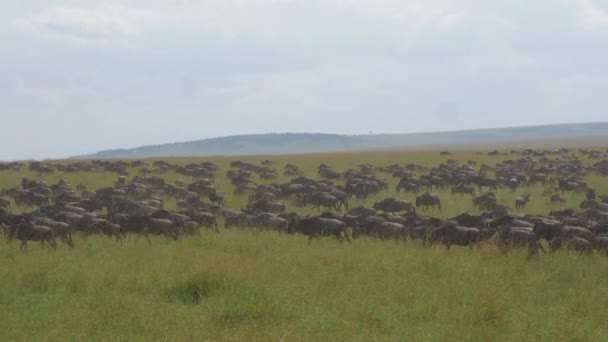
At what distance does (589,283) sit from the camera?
11.7m

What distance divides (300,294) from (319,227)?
18.7 ft

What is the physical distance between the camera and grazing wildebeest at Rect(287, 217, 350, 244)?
53.8ft

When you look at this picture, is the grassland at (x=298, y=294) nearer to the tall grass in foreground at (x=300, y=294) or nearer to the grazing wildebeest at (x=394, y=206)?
the tall grass in foreground at (x=300, y=294)

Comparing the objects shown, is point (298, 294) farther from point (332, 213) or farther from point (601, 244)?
point (601, 244)

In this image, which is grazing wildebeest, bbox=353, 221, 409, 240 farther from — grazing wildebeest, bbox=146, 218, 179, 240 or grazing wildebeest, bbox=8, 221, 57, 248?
grazing wildebeest, bbox=8, 221, 57, 248

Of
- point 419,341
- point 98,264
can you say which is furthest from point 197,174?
point 419,341

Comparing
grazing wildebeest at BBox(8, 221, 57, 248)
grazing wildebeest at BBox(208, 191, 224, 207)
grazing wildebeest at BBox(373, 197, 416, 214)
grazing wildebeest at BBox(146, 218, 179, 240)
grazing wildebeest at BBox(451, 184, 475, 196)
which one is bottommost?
grazing wildebeest at BBox(451, 184, 475, 196)

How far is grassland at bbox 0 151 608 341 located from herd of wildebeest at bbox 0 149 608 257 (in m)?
0.69

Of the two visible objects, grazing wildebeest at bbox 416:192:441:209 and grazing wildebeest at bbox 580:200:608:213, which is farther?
grazing wildebeest at bbox 416:192:441:209

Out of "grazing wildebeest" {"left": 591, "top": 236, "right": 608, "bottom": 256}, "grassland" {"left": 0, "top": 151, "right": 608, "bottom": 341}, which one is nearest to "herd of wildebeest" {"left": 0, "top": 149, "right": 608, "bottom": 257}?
"grazing wildebeest" {"left": 591, "top": 236, "right": 608, "bottom": 256}

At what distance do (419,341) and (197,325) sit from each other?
2.86 m

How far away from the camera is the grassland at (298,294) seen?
29.6 ft

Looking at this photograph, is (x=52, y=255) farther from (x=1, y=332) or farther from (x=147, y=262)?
(x=1, y=332)

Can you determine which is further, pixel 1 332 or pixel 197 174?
pixel 197 174
